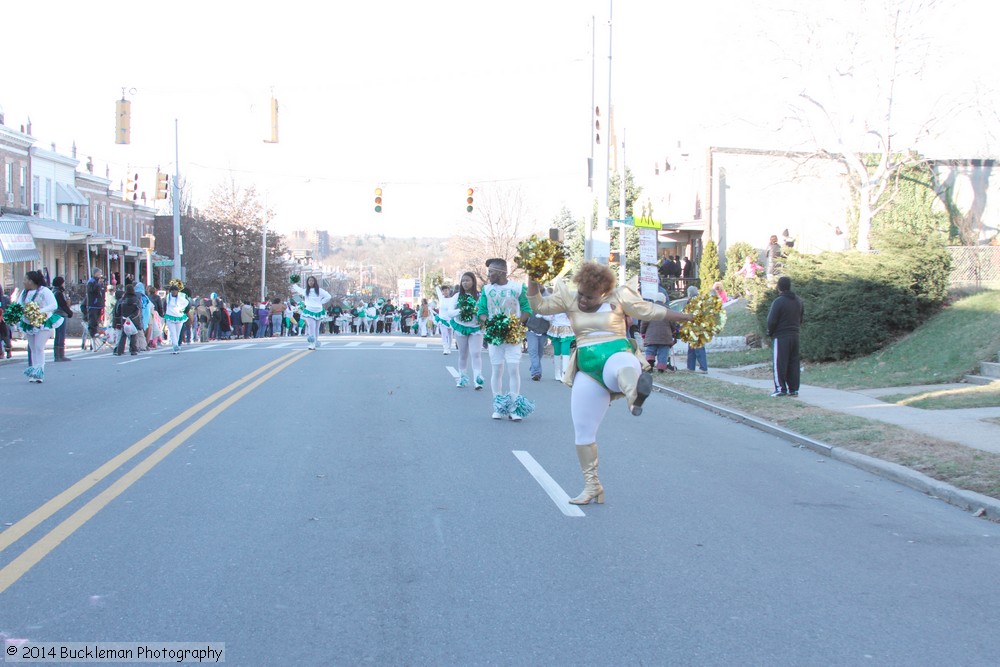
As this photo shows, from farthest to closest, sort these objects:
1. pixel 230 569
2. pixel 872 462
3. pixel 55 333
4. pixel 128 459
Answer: pixel 55 333
pixel 872 462
pixel 128 459
pixel 230 569

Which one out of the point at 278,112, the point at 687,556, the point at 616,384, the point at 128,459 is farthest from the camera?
the point at 278,112

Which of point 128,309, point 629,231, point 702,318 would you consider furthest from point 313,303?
point 629,231

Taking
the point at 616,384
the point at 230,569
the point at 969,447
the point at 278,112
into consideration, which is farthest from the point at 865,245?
the point at 230,569

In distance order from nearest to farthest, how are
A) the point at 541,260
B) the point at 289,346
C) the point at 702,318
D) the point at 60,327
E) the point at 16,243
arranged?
the point at 541,260 < the point at 702,318 < the point at 60,327 < the point at 289,346 < the point at 16,243

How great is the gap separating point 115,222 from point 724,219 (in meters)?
36.4

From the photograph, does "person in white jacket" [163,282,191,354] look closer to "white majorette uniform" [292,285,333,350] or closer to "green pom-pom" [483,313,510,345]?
"white majorette uniform" [292,285,333,350]

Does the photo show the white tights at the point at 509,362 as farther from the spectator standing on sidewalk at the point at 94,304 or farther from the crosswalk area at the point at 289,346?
the spectator standing on sidewalk at the point at 94,304

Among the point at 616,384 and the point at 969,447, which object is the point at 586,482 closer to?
the point at 616,384

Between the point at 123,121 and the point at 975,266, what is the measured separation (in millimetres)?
19606

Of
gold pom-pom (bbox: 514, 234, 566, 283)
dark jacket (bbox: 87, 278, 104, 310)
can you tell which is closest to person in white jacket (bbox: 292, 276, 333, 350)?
dark jacket (bbox: 87, 278, 104, 310)

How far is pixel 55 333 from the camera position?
1972 cm

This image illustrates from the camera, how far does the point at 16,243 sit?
35969 millimetres

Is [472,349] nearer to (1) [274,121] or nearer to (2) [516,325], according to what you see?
(2) [516,325]

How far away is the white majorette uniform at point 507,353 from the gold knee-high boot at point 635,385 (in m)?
4.34
